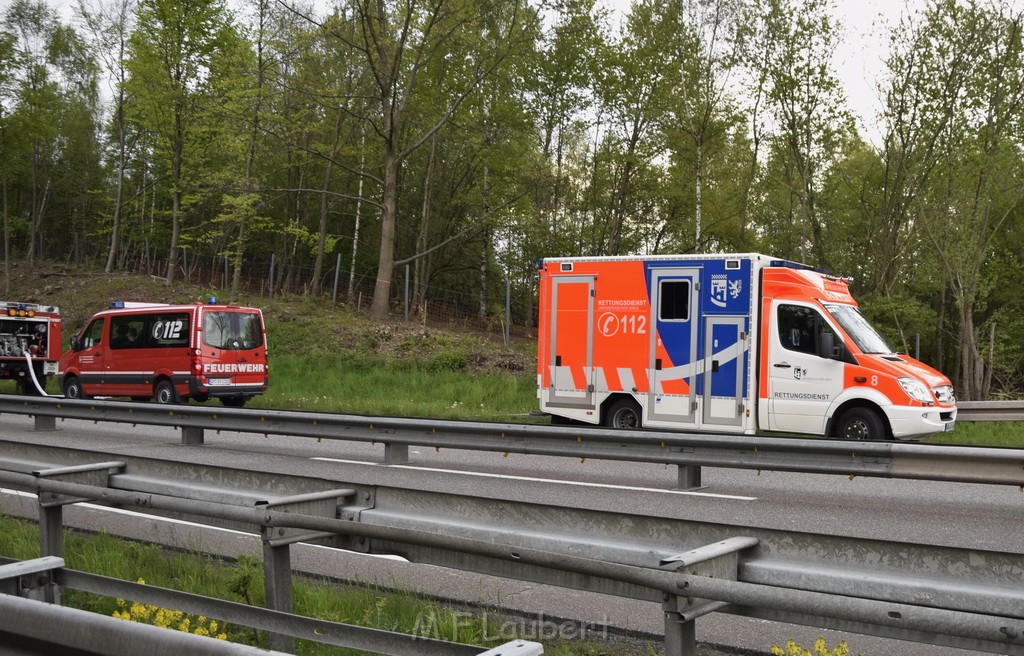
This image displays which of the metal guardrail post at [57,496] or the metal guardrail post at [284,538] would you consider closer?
the metal guardrail post at [284,538]

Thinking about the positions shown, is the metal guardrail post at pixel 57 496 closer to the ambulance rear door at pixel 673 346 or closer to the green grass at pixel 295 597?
the green grass at pixel 295 597

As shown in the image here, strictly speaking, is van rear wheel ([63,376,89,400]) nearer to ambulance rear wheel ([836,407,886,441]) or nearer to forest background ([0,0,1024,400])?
forest background ([0,0,1024,400])

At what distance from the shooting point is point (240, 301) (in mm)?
34344

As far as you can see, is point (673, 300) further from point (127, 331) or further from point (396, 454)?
point (127, 331)

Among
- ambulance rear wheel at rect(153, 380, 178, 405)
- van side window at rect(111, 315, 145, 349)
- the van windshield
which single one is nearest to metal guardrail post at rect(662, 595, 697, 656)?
the van windshield

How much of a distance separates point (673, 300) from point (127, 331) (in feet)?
42.7

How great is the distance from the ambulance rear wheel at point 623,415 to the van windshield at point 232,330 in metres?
9.22

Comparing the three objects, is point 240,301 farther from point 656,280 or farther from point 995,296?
point 995,296

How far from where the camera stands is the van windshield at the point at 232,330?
2145 centimetres

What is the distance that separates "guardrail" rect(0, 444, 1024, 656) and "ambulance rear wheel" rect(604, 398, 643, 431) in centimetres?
1102

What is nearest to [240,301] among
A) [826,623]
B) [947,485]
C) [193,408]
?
[193,408]

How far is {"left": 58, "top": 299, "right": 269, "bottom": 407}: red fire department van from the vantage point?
21250 mm

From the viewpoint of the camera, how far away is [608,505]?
31.8ft

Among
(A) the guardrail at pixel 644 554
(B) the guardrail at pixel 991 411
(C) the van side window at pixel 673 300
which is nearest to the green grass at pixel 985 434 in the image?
(B) the guardrail at pixel 991 411
